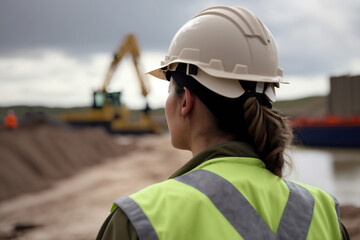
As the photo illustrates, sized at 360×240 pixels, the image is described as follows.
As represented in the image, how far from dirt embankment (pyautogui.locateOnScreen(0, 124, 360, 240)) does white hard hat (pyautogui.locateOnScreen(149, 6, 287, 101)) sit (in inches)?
148

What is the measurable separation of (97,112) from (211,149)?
88.6 feet

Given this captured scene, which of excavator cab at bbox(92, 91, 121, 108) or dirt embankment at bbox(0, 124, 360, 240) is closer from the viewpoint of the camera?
dirt embankment at bbox(0, 124, 360, 240)

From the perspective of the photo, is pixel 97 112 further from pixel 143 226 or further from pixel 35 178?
pixel 143 226

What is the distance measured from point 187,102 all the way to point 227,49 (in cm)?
28

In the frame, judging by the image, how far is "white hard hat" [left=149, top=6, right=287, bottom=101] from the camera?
4.65 ft

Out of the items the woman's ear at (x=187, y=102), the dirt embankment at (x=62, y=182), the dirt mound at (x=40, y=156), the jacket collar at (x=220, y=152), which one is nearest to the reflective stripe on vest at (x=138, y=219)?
the jacket collar at (x=220, y=152)

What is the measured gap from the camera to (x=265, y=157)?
134cm

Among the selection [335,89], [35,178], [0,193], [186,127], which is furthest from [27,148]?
[335,89]

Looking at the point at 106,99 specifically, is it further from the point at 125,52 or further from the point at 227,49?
the point at 227,49

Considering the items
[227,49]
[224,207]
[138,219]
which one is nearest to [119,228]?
[138,219]

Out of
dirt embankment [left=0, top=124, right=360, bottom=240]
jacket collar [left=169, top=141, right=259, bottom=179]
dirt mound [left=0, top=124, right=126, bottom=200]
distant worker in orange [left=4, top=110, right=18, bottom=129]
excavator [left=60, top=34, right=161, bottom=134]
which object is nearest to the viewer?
jacket collar [left=169, top=141, right=259, bottom=179]

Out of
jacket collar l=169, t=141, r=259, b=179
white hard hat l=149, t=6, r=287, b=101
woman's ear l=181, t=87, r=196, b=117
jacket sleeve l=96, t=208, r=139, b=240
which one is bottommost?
jacket sleeve l=96, t=208, r=139, b=240

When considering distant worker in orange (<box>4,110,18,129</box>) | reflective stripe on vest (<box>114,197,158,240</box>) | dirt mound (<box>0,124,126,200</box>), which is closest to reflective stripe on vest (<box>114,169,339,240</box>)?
→ reflective stripe on vest (<box>114,197,158,240</box>)

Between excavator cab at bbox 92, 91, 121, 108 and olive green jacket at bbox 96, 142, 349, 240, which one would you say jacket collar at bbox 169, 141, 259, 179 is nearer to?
olive green jacket at bbox 96, 142, 349, 240
